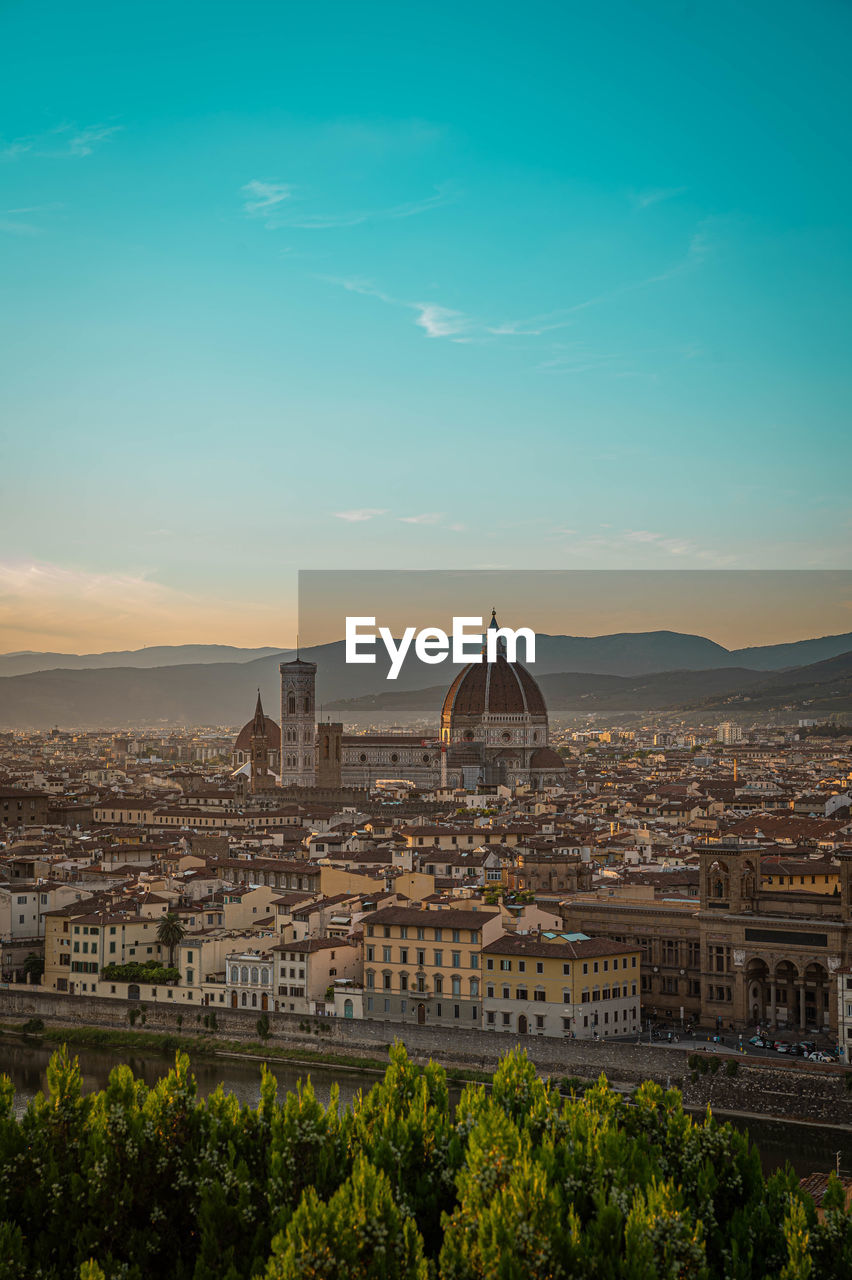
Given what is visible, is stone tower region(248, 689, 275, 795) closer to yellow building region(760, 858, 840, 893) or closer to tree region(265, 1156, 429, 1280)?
yellow building region(760, 858, 840, 893)

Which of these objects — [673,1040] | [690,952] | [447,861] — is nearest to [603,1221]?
[673,1040]

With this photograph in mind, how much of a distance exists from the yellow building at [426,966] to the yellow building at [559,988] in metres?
0.44

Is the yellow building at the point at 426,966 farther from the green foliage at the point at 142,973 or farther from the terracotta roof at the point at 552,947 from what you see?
the green foliage at the point at 142,973

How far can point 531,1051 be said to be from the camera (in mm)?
29328

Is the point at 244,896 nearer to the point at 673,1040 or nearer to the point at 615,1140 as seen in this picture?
the point at 673,1040

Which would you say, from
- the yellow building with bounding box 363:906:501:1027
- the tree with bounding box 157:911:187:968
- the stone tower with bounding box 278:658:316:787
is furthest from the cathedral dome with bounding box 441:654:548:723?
the yellow building with bounding box 363:906:501:1027

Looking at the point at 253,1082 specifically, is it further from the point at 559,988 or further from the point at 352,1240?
the point at 352,1240

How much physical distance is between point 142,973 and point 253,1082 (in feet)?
20.6

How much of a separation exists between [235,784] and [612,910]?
189 ft

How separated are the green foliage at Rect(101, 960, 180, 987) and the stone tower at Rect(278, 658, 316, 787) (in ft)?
178

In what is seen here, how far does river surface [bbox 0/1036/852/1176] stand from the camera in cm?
2528

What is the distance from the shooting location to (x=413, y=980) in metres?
31.8

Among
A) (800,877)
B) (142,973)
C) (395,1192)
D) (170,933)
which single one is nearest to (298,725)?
(170,933)

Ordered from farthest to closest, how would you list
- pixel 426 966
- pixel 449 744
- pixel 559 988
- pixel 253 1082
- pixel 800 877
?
pixel 449 744, pixel 800 877, pixel 426 966, pixel 559 988, pixel 253 1082
